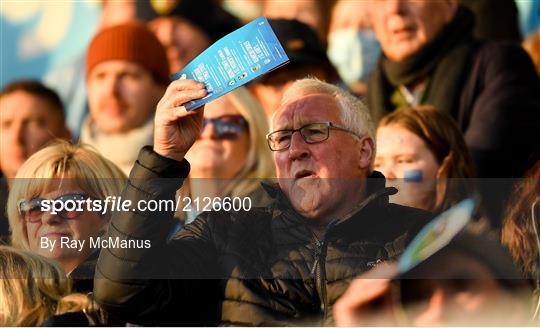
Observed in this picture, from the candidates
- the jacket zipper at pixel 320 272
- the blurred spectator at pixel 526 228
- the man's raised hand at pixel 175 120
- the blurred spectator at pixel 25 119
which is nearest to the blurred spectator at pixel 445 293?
the jacket zipper at pixel 320 272

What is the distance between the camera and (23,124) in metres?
5.51

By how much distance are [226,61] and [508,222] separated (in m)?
1.19

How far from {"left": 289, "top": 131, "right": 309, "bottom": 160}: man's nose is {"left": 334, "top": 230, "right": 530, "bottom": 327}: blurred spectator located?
0.47 metres

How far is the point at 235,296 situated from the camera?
15.1 feet

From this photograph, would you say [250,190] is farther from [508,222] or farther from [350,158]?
[508,222]

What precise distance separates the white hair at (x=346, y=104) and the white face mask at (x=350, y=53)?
4.23 feet

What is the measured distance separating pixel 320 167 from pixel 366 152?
6.9 inches

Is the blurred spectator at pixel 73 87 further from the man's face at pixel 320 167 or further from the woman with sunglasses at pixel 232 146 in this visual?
the man's face at pixel 320 167

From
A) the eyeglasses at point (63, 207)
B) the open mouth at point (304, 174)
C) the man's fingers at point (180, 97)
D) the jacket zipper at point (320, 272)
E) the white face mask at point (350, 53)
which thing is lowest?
the jacket zipper at point (320, 272)

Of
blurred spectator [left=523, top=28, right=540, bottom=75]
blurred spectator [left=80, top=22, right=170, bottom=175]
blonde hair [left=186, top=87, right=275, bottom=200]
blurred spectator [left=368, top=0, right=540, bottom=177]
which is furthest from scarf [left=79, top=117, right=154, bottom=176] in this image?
blurred spectator [left=523, top=28, right=540, bottom=75]

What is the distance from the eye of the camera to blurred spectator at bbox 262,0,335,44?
238 inches

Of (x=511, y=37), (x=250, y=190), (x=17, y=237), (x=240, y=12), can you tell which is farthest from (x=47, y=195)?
(x=511, y=37)

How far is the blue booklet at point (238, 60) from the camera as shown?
434cm

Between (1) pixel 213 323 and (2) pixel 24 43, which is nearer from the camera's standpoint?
(1) pixel 213 323
